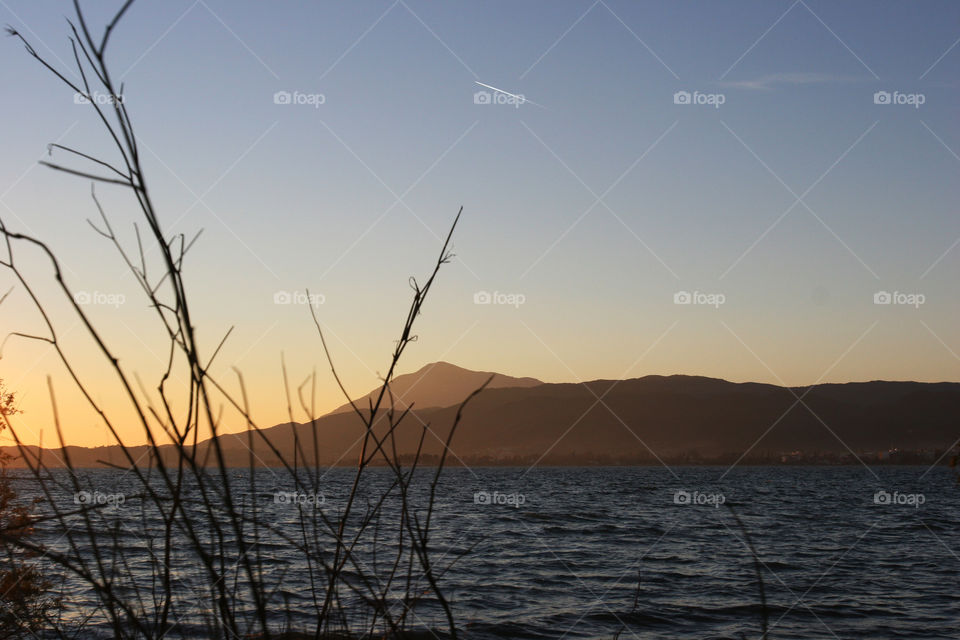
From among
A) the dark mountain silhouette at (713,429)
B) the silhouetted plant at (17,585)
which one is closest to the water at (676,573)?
the silhouetted plant at (17,585)

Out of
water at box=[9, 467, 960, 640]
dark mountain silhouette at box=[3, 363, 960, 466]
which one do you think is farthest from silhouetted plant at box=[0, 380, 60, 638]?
dark mountain silhouette at box=[3, 363, 960, 466]

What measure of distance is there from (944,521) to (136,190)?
4493 cm

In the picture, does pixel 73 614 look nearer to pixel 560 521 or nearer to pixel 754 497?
pixel 560 521

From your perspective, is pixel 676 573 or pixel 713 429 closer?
pixel 676 573

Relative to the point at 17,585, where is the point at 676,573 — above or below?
below

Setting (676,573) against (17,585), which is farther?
(676,573)

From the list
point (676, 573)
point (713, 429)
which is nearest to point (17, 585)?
point (676, 573)

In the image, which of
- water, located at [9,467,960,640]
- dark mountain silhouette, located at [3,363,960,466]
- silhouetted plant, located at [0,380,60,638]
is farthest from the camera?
dark mountain silhouette, located at [3,363,960,466]

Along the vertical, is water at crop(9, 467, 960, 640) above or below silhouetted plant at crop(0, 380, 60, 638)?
below

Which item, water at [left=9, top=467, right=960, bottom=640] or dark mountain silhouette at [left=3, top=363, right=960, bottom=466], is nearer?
water at [left=9, top=467, right=960, bottom=640]

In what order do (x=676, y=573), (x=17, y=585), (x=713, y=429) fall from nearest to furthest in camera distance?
(x=17, y=585), (x=676, y=573), (x=713, y=429)

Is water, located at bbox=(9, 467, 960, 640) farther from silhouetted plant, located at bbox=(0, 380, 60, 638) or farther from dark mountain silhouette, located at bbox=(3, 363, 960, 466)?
dark mountain silhouette, located at bbox=(3, 363, 960, 466)

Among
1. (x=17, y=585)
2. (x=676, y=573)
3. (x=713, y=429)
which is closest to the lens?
(x=17, y=585)

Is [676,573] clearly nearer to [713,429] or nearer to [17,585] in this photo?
[17,585]
